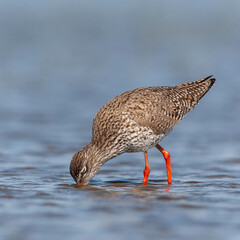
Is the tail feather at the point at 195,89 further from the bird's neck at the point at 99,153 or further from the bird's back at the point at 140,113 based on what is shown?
the bird's neck at the point at 99,153

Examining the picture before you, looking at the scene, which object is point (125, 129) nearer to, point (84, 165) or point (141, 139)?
point (141, 139)

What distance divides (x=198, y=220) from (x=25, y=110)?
1138 centimetres

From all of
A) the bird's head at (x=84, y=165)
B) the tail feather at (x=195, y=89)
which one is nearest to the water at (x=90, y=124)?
the bird's head at (x=84, y=165)

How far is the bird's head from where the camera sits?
11.1m

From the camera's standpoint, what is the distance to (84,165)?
11.2 metres

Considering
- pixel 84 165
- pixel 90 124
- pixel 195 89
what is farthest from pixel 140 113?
pixel 90 124

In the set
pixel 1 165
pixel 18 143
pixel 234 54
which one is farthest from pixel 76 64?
pixel 1 165

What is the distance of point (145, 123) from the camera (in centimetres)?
1184

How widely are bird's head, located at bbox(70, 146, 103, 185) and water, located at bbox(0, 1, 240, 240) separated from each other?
21 centimetres

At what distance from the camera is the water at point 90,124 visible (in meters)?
8.66

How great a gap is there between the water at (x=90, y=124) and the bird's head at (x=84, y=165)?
210mm

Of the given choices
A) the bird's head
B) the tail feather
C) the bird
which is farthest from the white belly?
the tail feather

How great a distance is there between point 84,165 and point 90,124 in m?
6.33

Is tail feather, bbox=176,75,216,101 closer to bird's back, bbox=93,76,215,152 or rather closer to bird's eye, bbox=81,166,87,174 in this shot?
bird's back, bbox=93,76,215,152
